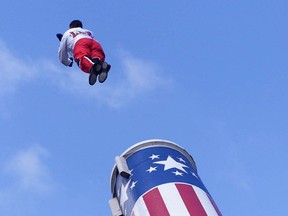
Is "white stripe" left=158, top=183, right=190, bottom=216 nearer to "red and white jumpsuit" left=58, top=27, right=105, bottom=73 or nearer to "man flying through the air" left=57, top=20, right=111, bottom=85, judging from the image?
"man flying through the air" left=57, top=20, right=111, bottom=85

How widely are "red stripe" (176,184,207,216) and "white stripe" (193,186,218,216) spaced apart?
0.23 feet

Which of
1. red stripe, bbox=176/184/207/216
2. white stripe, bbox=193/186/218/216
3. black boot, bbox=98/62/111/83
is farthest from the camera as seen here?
black boot, bbox=98/62/111/83

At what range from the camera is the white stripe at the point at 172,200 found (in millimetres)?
8945

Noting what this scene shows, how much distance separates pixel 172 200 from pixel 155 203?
27 centimetres

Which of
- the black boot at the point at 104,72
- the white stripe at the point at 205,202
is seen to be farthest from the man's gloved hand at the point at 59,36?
the white stripe at the point at 205,202

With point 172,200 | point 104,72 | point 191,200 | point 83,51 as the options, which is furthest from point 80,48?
point 191,200

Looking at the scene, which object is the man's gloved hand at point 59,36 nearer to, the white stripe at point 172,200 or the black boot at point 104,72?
the black boot at point 104,72

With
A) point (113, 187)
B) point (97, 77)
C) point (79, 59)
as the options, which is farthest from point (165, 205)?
point (79, 59)

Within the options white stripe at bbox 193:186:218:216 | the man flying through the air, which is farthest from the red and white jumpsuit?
white stripe at bbox 193:186:218:216

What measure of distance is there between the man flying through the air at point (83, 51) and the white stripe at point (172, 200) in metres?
2.45

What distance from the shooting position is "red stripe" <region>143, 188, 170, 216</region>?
9.04m

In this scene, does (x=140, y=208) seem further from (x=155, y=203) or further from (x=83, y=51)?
(x=83, y=51)

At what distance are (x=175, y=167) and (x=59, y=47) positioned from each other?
12.5ft

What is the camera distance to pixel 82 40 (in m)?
11.6
